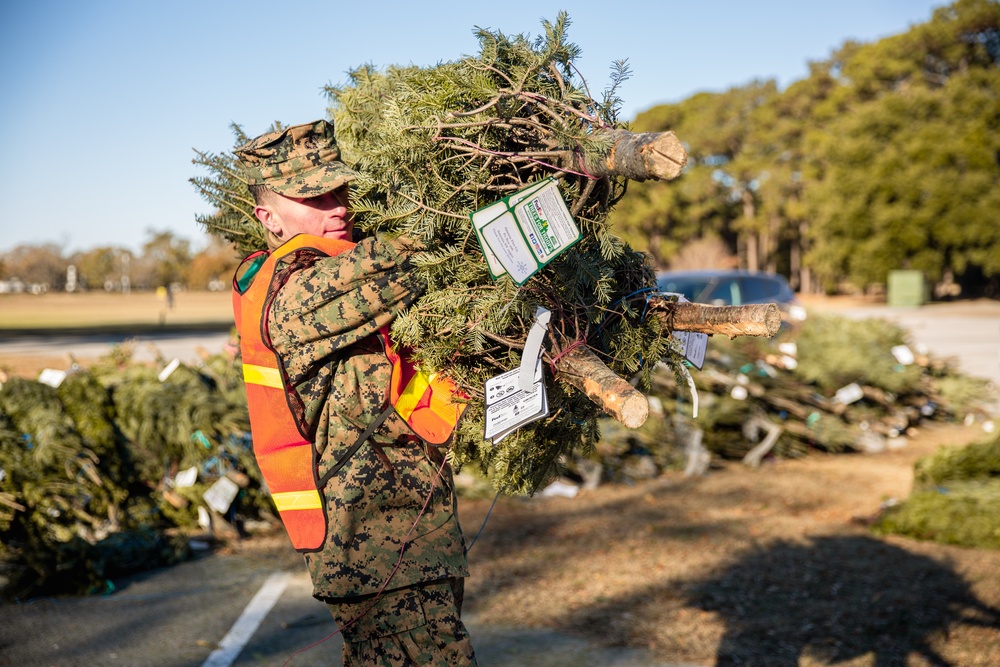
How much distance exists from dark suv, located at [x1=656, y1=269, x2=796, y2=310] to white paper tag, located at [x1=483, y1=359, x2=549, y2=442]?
10086 millimetres

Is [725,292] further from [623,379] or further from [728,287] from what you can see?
[623,379]

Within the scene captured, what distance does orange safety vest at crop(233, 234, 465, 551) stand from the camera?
2.40m

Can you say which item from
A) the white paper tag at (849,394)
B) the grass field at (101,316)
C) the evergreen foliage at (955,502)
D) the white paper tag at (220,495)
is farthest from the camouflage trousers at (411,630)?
the grass field at (101,316)

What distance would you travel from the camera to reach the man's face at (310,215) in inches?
100

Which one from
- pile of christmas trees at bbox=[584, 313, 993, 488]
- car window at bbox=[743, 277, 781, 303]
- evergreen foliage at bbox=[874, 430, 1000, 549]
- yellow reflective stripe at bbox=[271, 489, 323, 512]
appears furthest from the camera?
car window at bbox=[743, 277, 781, 303]

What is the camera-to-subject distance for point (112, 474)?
237 inches

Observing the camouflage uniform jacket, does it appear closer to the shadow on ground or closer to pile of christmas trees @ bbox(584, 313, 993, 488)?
the shadow on ground

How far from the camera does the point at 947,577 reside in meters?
5.01

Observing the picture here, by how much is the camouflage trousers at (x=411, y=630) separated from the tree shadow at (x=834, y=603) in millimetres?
2191

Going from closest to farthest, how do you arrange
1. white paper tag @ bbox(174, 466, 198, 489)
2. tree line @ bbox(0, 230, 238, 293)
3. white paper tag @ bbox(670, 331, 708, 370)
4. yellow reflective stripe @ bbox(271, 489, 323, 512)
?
yellow reflective stripe @ bbox(271, 489, 323, 512)
white paper tag @ bbox(670, 331, 708, 370)
white paper tag @ bbox(174, 466, 198, 489)
tree line @ bbox(0, 230, 238, 293)

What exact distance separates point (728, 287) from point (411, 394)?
35.5ft

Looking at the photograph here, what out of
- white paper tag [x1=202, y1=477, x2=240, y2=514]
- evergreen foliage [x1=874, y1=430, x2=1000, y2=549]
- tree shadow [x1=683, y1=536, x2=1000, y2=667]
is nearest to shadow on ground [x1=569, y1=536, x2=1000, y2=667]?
tree shadow [x1=683, y1=536, x2=1000, y2=667]

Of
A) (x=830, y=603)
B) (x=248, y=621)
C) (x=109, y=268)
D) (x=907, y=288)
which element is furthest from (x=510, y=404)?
(x=109, y=268)

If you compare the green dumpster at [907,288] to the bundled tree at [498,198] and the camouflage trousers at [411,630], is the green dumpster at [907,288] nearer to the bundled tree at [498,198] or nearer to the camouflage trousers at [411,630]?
the bundled tree at [498,198]
